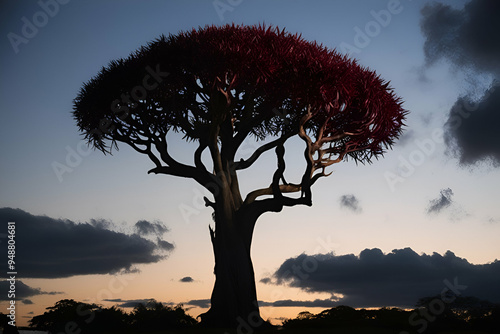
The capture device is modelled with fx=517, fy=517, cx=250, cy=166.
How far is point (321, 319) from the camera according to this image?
792 inches

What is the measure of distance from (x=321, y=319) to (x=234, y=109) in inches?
378

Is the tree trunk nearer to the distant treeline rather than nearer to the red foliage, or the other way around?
the distant treeline

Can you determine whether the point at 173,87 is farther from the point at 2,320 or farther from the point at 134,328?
the point at 2,320

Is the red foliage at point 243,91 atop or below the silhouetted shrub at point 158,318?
atop

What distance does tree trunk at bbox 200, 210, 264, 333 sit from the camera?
2031 centimetres

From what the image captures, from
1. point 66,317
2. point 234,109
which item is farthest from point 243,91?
point 66,317

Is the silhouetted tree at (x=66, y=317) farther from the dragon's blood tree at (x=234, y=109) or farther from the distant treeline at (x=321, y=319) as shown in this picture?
the dragon's blood tree at (x=234, y=109)

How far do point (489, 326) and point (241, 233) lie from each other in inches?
380

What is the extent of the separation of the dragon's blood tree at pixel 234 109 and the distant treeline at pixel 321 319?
1.82 metres

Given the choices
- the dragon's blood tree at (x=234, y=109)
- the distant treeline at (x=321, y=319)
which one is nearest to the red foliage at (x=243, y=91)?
the dragon's blood tree at (x=234, y=109)

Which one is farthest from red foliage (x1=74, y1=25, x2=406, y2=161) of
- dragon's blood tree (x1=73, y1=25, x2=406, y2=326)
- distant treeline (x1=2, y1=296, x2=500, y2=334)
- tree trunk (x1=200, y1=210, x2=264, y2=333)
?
distant treeline (x1=2, y1=296, x2=500, y2=334)

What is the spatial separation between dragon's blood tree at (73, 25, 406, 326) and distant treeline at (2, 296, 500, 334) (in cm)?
182

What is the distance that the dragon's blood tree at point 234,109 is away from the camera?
20.4 m

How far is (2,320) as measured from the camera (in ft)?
46.5
